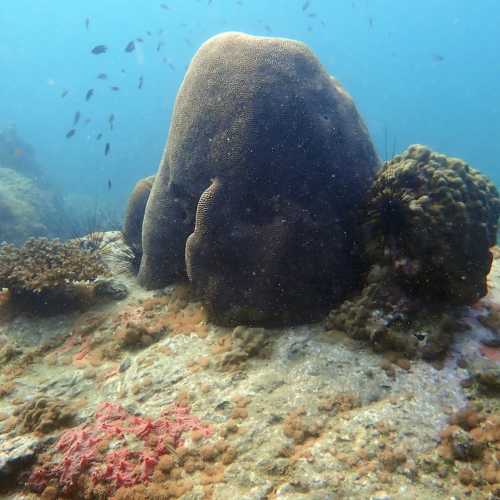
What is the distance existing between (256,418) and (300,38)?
440ft

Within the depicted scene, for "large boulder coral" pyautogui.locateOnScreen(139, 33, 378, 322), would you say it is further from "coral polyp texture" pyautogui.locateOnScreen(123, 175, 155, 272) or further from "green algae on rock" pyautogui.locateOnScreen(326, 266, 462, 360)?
"coral polyp texture" pyautogui.locateOnScreen(123, 175, 155, 272)

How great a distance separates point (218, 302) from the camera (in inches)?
191

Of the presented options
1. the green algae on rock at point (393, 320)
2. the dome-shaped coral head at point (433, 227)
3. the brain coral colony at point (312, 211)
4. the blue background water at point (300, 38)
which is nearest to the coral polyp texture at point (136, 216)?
the brain coral colony at point (312, 211)

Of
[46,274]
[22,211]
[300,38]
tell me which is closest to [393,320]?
[46,274]

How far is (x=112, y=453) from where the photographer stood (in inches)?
125

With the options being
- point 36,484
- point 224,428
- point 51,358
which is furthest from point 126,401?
point 51,358

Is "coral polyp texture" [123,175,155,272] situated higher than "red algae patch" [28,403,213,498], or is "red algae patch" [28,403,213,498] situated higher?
"coral polyp texture" [123,175,155,272]

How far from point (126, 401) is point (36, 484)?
0.99m

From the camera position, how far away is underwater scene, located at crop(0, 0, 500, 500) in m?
2.94

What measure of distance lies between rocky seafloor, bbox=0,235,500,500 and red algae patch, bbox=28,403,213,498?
0.01 metres

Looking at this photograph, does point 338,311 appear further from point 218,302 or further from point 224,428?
point 224,428

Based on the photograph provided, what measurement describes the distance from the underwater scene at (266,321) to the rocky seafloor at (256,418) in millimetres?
19

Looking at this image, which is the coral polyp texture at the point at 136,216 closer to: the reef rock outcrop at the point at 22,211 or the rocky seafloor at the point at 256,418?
the rocky seafloor at the point at 256,418

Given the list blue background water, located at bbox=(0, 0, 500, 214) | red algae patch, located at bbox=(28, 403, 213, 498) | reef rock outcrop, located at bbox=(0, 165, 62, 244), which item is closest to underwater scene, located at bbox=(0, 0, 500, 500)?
red algae patch, located at bbox=(28, 403, 213, 498)
